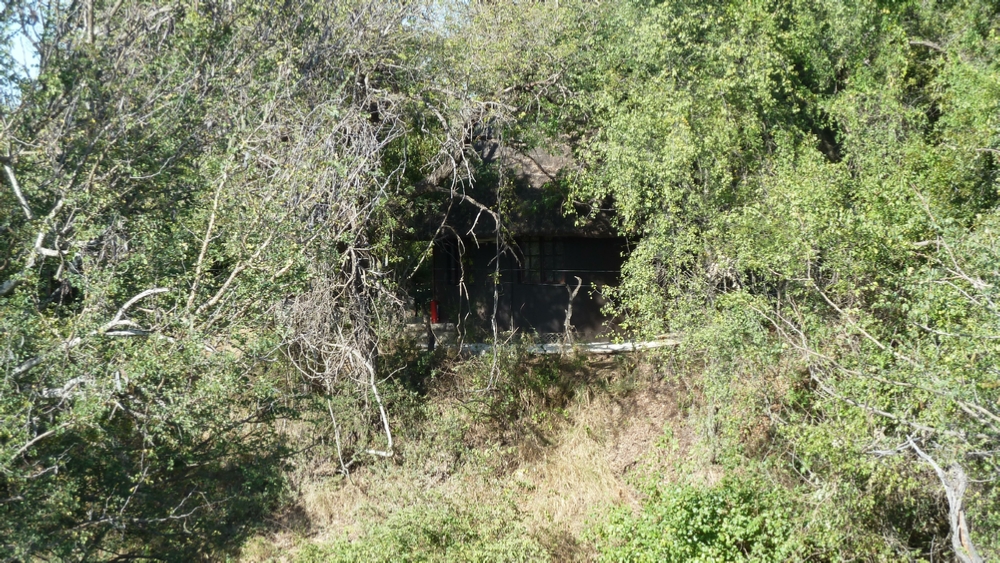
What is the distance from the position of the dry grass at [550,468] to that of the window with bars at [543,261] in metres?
1.97

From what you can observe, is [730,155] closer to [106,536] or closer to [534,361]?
[534,361]

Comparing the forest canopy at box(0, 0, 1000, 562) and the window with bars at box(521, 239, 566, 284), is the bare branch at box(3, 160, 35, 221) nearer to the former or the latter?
the forest canopy at box(0, 0, 1000, 562)

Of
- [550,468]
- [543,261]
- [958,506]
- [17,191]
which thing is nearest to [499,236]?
[543,261]

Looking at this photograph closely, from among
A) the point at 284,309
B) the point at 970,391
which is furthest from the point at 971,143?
the point at 284,309

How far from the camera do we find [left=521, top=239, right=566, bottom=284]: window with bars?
49.7 ft

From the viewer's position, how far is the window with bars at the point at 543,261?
49.7 ft

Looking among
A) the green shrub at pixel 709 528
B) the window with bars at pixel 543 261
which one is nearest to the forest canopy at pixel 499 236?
the green shrub at pixel 709 528

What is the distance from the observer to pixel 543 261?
15.3 metres

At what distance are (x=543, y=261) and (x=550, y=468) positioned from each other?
422cm

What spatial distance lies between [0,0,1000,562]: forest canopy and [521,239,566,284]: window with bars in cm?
166

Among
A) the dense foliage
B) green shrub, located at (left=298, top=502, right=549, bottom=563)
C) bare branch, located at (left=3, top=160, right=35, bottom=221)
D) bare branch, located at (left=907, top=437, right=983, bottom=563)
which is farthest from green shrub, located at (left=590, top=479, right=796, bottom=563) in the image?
bare branch, located at (left=3, top=160, right=35, bottom=221)

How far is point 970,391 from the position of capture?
6.08 metres

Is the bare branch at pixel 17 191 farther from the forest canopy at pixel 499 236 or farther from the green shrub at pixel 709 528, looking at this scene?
the green shrub at pixel 709 528

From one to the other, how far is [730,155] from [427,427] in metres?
6.03
